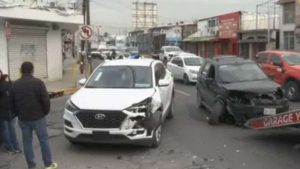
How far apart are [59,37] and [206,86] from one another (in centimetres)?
1804

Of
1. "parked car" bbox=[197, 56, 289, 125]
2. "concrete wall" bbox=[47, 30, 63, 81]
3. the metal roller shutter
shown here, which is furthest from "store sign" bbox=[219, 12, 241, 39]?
"parked car" bbox=[197, 56, 289, 125]

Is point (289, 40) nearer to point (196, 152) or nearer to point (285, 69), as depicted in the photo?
point (285, 69)

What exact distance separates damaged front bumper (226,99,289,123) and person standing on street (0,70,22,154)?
16.1 ft

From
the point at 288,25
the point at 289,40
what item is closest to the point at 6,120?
the point at 289,40

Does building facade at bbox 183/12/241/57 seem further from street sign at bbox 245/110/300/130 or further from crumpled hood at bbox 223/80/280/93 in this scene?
street sign at bbox 245/110/300/130

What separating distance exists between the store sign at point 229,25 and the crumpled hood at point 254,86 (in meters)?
42.1

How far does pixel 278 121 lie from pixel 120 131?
113 inches

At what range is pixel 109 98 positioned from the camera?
951 cm

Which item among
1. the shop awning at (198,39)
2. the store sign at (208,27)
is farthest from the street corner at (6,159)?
the store sign at (208,27)

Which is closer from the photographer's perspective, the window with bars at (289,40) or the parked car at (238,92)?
the parked car at (238,92)

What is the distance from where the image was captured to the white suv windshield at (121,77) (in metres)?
10.6

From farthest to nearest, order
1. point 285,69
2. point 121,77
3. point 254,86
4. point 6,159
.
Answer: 1. point 285,69
2. point 254,86
3. point 121,77
4. point 6,159

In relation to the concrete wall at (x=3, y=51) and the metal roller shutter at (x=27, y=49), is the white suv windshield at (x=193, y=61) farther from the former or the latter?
the concrete wall at (x=3, y=51)

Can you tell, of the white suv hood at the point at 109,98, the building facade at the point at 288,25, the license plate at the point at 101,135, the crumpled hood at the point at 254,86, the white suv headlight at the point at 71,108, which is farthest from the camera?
the building facade at the point at 288,25
